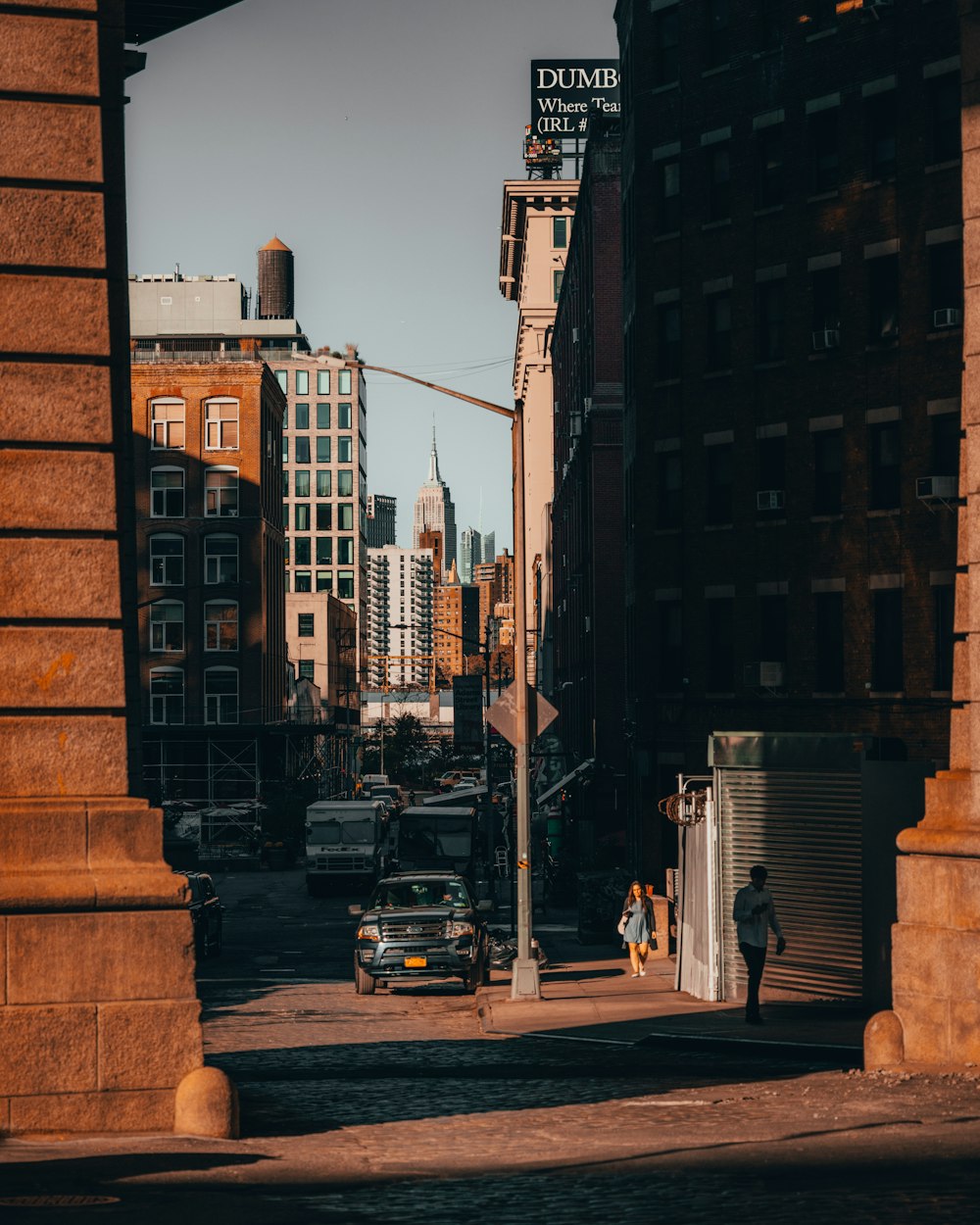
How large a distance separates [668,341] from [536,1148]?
32363 millimetres

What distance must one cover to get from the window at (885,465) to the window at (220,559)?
58.1m

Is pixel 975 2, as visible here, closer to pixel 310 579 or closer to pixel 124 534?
pixel 124 534

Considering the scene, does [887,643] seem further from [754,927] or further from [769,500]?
[754,927]

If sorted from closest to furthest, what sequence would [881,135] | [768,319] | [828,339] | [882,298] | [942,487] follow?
[942,487]
[882,298]
[881,135]
[828,339]
[768,319]

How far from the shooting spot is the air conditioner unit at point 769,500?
130 ft

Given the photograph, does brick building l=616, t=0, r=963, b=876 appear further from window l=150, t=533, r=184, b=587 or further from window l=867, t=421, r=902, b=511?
window l=150, t=533, r=184, b=587

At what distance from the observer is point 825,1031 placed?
69.0ft

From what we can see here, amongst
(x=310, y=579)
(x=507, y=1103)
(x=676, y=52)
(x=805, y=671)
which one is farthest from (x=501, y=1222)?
(x=310, y=579)

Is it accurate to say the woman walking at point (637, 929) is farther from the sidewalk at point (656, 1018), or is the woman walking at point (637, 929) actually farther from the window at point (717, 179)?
the window at point (717, 179)

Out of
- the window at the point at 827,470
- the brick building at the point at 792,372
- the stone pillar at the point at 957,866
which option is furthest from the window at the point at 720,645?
the stone pillar at the point at 957,866

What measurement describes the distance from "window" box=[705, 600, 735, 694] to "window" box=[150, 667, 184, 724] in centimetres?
5300

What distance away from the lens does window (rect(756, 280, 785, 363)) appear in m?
40.0

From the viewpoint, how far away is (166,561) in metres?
91.4

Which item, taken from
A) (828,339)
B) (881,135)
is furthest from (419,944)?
(881,135)
